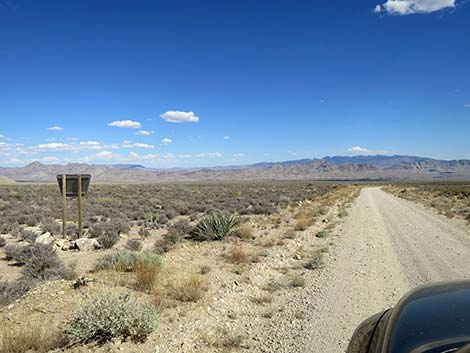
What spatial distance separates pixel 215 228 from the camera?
40.1 ft

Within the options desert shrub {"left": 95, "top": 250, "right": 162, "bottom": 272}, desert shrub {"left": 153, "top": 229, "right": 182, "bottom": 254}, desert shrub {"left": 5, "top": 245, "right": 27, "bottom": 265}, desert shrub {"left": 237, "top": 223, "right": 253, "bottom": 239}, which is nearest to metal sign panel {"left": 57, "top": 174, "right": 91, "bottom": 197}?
desert shrub {"left": 5, "top": 245, "right": 27, "bottom": 265}

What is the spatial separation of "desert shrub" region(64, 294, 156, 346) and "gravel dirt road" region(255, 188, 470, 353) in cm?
183

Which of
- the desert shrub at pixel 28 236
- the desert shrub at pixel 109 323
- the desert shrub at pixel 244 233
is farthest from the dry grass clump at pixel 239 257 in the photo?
the desert shrub at pixel 28 236

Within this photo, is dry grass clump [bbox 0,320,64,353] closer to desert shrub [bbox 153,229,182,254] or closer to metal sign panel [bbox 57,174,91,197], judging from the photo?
desert shrub [bbox 153,229,182,254]

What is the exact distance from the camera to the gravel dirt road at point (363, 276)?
4.96 m

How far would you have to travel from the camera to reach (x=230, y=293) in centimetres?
655

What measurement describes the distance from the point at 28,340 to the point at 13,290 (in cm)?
Result: 313

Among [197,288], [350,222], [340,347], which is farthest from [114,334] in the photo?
[350,222]

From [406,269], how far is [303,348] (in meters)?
4.81

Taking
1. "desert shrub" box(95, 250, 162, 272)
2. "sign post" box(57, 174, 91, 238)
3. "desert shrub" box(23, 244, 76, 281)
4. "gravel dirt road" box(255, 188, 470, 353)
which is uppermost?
"sign post" box(57, 174, 91, 238)

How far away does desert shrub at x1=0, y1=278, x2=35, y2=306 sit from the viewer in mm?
6273

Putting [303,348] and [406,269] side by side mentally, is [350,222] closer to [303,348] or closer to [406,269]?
[406,269]

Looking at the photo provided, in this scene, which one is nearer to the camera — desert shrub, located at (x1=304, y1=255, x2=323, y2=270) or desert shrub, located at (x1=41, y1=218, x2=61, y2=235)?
desert shrub, located at (x1=304, y1=255, x2=323, y2=270)

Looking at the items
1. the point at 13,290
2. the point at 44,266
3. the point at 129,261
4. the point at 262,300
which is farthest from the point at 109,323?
the point at 44,266
